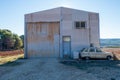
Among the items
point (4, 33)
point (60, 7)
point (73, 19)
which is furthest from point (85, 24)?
point (4, 33)

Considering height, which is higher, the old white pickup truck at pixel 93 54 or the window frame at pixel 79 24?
the window frame at pixel 79 24

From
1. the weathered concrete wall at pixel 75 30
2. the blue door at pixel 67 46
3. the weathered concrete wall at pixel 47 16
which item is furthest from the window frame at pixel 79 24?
the weathered concrete wall at pixel 47 16

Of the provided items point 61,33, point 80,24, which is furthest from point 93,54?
point 61,33

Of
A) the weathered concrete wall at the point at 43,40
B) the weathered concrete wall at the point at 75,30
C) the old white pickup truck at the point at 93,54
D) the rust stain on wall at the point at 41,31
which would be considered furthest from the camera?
the rust stain on wall at the point at 41,31

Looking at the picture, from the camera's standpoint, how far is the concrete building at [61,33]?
27453 millimetres

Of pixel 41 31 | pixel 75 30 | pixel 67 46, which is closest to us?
pixel 75 30

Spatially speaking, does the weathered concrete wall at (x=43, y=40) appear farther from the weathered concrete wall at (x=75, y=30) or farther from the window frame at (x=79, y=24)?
the window frame at (x=79, y=24)

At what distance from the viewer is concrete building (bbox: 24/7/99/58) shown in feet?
90.1

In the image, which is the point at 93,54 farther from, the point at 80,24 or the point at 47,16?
the point at 47,16

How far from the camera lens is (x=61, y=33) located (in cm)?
2759

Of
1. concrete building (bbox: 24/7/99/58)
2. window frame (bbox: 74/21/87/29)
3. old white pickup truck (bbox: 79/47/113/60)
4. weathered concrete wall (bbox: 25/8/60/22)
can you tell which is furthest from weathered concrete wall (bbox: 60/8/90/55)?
old white pickup truck (bbox: 79/47/113/60)

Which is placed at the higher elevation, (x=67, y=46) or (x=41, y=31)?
(x=41, y=31)

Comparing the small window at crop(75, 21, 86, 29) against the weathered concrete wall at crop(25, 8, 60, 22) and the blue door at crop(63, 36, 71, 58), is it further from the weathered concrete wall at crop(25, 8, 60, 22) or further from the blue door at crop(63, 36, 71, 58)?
the weathered concrete wall at crop(25, 8, 60, 22)

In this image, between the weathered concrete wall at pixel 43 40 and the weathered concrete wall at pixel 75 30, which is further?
the weathered concrete wall at pixel 43 40
